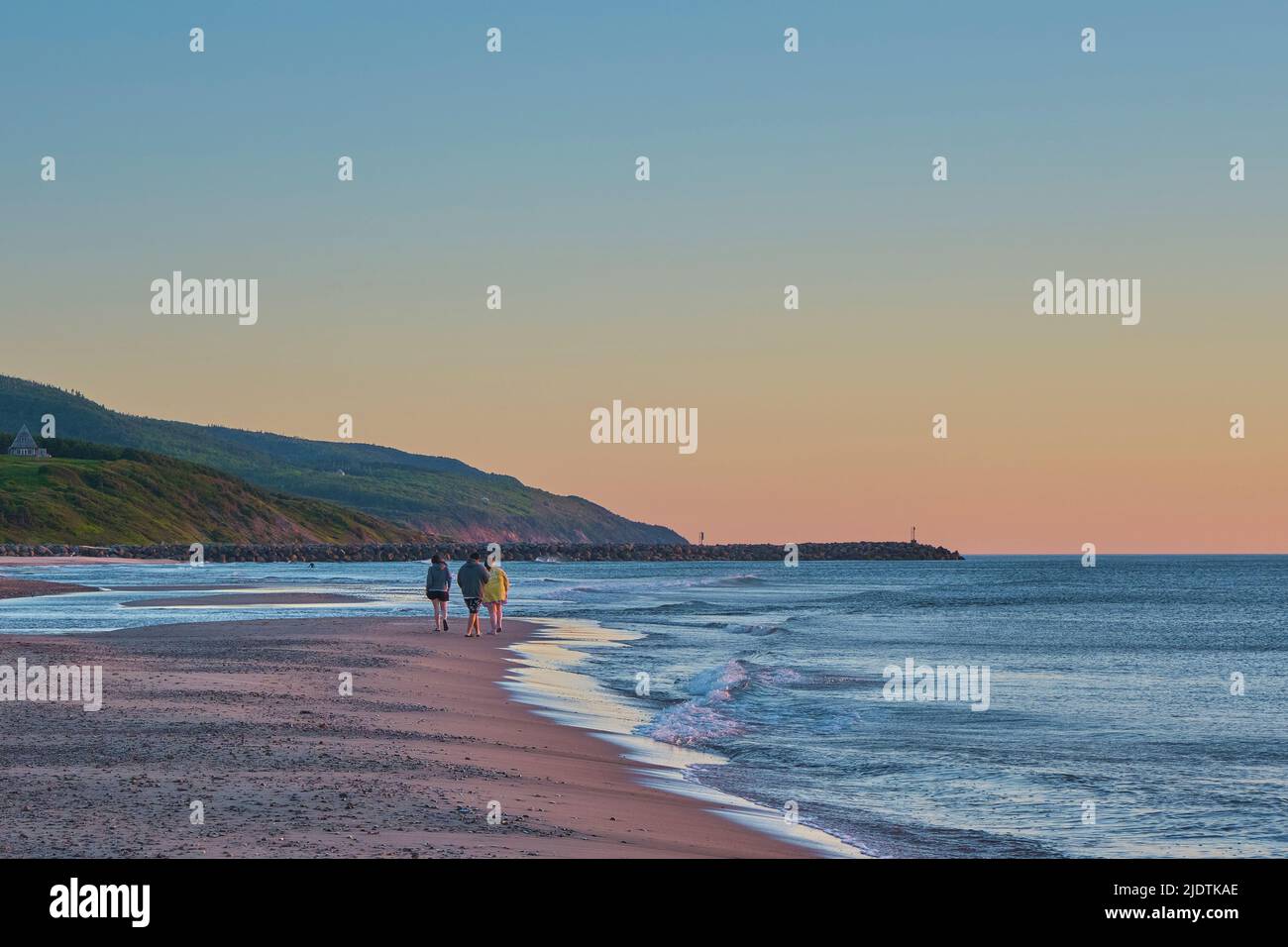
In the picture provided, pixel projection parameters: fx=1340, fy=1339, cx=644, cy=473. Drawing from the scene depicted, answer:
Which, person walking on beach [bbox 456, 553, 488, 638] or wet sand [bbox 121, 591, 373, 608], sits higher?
person walking on beach [bbox 456, 553, 488, 638]

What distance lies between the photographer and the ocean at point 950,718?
13.8 meters

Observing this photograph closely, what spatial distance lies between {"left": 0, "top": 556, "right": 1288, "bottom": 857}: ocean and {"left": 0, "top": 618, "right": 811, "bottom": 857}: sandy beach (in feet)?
5.63

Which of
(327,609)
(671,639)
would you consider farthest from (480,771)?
(327,609)

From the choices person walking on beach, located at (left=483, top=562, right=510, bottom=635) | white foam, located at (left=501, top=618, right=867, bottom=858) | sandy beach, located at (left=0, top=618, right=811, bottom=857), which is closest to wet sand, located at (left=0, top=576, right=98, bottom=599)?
person walking on beach, located at (left=483, top=562, right=510, bottom=635)

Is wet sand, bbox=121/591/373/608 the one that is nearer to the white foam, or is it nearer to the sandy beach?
the white foam

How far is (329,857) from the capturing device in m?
9.20

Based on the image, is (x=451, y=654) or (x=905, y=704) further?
(x=451, y=654)

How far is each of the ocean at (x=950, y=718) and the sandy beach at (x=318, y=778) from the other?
1717mm

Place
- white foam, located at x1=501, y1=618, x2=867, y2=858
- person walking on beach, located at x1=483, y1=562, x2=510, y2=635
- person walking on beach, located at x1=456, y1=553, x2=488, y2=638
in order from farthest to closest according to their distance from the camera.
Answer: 1. person walking on beach, located at x1=483, y1=562, x2=510, y2=635
2. person walking on beach, located at x1=456, y1=553, x2=488, y2=638
3. white foam, located at x1=501, y1=618, x2=867, y2=858

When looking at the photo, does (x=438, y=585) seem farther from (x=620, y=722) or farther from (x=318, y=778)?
(x=318, y=778)

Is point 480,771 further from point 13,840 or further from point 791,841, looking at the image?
point 13,840

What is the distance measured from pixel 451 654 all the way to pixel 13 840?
19596mm

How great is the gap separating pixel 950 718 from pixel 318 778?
12.4 m

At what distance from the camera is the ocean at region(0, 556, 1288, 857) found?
13766 millimetres
